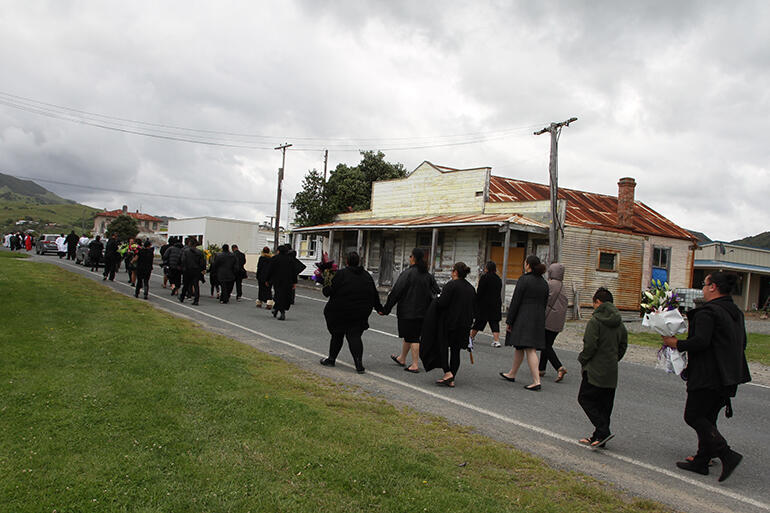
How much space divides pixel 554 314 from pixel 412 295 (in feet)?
7.26

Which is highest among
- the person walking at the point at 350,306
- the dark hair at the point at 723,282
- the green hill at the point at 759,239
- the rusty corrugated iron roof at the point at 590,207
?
the green hill at the point at 759,239

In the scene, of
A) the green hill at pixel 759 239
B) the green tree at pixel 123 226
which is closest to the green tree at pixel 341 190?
the green tree at pixel 123 226

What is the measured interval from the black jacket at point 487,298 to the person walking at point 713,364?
227 inches

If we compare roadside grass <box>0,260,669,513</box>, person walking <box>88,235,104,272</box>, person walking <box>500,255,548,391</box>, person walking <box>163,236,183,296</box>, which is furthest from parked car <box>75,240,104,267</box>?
person walking <box>500,255,548,391</box>

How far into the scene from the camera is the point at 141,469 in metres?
4.00

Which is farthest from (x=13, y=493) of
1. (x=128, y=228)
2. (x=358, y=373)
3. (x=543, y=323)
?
(x=128, y=228)

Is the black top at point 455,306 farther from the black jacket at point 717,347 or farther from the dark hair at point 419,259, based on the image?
the black jacket at point 717,347

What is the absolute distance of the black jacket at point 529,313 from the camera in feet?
26.3

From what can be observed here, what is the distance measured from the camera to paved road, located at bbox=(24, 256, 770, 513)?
4.79 metres

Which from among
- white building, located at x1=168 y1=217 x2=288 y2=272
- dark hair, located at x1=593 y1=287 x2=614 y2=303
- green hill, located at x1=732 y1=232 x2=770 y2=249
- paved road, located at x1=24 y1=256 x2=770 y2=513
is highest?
green hill, located at x1=732 y1=232 x2=770 y2=249

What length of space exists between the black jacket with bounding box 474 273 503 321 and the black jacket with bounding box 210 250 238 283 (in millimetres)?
8669

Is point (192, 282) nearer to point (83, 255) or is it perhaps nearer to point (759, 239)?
→ point (83, 255)

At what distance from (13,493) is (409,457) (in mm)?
2655

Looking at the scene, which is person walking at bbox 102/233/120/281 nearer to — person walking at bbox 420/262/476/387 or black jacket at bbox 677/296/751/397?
person walking at bbox 420/262/476/387
